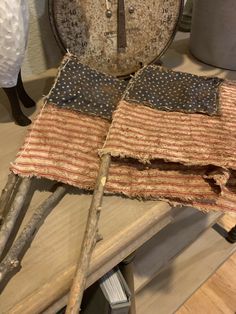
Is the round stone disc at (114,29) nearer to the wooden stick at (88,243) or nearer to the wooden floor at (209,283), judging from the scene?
the wooden floor at (209,283)

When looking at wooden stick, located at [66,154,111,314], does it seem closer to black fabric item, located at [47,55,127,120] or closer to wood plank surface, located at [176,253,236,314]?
black fabric item, located at [47,55,127,120]

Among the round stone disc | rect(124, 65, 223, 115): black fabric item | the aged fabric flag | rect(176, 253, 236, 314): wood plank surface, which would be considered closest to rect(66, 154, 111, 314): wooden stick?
the aged fabric flag

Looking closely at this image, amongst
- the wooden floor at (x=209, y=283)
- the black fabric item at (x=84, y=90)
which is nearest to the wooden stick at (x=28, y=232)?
the black fabric item at (x=84, y=90)

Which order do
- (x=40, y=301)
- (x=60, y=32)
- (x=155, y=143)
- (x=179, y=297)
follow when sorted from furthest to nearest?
(x=179, y=297), (x=60, y=32), (x=155, y=143), (x=40, y=301)

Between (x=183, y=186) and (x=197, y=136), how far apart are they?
78 mm

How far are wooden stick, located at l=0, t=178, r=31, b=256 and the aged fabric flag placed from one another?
16 mm

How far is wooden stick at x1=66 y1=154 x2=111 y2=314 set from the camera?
30 cm

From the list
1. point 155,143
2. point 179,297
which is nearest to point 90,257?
point 155,143

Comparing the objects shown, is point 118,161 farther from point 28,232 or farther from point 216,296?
point 216,296

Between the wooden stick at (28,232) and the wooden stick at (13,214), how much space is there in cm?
1

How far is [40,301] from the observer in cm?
32

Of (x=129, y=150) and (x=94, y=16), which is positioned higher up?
(x=94, y=16)

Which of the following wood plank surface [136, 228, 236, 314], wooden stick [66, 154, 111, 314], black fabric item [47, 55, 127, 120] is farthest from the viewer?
wood plank surface [136, 228, 236, 314]

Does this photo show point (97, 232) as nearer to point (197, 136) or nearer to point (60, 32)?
point (197, 136)
